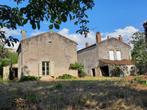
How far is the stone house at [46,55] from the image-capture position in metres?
38.5

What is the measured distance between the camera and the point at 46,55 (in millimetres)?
39219

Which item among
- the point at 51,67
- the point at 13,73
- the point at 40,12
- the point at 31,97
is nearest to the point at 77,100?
the point at 31,97

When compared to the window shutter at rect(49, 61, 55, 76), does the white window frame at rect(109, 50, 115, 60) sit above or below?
above

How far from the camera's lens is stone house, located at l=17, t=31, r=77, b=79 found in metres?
38.5

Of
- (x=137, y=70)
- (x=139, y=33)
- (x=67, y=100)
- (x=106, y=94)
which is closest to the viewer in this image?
(x=67, y=100)

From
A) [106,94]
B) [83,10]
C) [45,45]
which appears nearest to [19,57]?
[45,45]

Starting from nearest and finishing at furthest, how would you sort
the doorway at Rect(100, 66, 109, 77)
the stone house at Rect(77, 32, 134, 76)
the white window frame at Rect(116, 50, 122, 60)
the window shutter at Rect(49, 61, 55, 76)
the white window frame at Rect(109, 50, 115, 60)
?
1. the window shutter at Rect(49, 61, 55, 76)
2. the doorway at Rect(100, 66, 109, 77)
3. the stone house at Rect(77, 32, 134, 76)
4. the white window frame at Rect(109, 50, 115, 60)
5. the white window frame at Rect(116, 50, 122, 60)

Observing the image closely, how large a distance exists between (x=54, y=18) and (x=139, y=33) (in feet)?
118

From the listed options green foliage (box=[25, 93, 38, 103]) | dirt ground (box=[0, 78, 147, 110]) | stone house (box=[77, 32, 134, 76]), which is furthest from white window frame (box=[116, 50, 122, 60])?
green foliage (box=[25, 93, 38, 103])

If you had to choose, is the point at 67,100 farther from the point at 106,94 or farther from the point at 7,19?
the point at 7,19

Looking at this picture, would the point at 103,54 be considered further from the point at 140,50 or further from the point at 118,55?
the point at 140,50

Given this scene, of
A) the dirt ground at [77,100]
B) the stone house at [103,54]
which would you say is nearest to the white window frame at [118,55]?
the stone house at [103,54]

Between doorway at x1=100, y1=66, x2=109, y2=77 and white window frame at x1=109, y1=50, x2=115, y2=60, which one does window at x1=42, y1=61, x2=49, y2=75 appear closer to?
doorway at x1=100, y1=66, x2=109, y2=77

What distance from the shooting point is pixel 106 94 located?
15.2 meters
